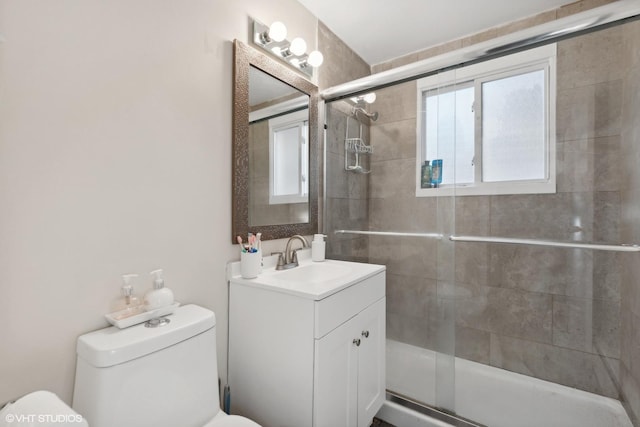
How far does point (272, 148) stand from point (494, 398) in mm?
1821

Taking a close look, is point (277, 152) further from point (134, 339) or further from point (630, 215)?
point (630, 215)

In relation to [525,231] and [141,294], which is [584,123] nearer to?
[525,231]

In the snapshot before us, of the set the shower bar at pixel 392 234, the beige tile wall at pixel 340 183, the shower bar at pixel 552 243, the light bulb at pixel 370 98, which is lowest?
the shower bar at pixel 552 243

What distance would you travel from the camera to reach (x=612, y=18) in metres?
1.20

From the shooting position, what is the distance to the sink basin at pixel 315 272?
1.45m

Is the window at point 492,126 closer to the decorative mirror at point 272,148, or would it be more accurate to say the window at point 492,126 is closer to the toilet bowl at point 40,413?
the decorative mirror at point 272,148

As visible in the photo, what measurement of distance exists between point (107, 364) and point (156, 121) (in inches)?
30.8

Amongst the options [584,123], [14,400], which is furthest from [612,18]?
[14,400]

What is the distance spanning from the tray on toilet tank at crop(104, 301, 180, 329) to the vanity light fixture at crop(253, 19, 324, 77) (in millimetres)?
1256

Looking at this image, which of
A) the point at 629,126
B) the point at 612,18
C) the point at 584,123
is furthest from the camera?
the point at 584,123

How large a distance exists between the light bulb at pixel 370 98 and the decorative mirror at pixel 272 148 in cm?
35

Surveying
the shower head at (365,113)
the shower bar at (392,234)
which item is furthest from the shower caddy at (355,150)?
the shower bar at (392,234)

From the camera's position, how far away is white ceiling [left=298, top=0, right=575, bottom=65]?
5.93ft

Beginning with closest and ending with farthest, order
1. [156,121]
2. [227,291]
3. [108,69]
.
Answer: [108,69] < [156,121] < [227,291]
